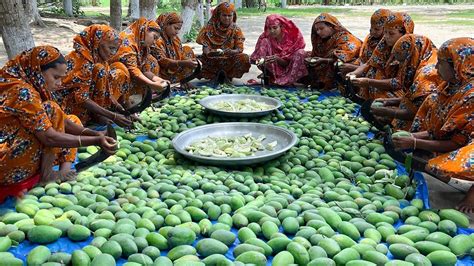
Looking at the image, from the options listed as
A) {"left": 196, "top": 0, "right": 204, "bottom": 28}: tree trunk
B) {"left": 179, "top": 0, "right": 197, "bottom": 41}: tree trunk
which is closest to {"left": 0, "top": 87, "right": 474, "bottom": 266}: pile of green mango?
{"left": 179, "top": 0, "right": 197, "bottom": 41}: tree trunk

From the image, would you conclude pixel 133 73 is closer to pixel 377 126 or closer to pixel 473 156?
pixel 377 126

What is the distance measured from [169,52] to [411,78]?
334cm

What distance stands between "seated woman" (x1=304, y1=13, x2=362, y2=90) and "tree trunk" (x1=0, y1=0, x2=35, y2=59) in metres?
3.72

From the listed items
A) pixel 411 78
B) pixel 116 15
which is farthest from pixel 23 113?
pixel 116 15

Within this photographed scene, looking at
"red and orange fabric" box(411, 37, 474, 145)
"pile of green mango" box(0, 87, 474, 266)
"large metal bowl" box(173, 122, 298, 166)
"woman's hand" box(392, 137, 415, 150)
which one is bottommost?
"pile of green mango" box(0, 87, 474, 266)

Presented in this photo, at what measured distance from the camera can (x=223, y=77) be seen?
7164mm

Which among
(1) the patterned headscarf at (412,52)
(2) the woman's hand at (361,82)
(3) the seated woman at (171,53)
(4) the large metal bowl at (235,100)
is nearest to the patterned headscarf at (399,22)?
(1) the patterned headscarf at (412,52)

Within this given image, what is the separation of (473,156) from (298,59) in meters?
4.09

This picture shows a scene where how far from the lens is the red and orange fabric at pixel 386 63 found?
4.93m

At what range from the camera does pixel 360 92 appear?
560 centimetres

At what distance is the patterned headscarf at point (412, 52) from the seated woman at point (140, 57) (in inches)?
101

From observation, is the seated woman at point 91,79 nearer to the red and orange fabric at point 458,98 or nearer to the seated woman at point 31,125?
the seated woman at point 31,125

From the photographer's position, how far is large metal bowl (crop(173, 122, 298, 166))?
3.70m

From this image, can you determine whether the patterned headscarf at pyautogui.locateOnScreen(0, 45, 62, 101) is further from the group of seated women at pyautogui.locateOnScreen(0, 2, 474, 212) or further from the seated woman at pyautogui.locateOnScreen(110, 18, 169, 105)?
the seated woman at pyautogui.locateOnScreen(110, 18, 169, 105)
